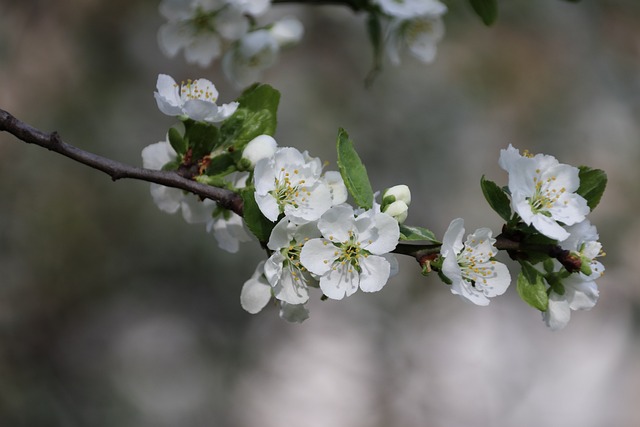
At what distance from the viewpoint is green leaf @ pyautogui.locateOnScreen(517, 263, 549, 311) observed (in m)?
0.60

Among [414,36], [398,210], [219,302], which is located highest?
[398,210]

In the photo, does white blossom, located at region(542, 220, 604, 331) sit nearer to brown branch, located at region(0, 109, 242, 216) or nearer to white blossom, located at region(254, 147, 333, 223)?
white blossom, located at region(254, 147, 333, 223)

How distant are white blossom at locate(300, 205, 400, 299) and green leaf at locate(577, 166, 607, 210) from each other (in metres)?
0.19

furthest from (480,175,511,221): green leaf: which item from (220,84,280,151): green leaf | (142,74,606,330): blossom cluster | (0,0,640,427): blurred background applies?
(0,0,640,427): blurred background

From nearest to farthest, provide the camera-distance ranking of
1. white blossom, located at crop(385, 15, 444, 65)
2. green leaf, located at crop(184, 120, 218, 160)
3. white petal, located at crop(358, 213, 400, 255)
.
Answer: white petal, located at crop(358, 213, 400, 255) → green leaf, located at crop(184, 120, 218, 160) → white blossom, located at crop(385, 15, 444, 65)

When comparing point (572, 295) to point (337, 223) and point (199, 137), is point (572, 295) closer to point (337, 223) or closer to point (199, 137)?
point (337, 223)

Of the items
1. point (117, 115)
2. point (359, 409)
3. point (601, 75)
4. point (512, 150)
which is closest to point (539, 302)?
point (512, 150)

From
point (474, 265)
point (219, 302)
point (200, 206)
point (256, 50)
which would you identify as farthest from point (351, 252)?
point (219, 302)

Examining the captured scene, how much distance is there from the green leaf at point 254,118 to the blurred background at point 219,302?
133 centimetres

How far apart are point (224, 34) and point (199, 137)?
0.34 metres

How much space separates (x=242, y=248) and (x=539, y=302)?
145cm

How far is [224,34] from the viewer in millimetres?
948

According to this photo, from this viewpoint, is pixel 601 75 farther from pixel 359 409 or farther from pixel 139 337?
pixel 139 337

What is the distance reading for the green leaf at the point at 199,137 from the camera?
2.16ft
